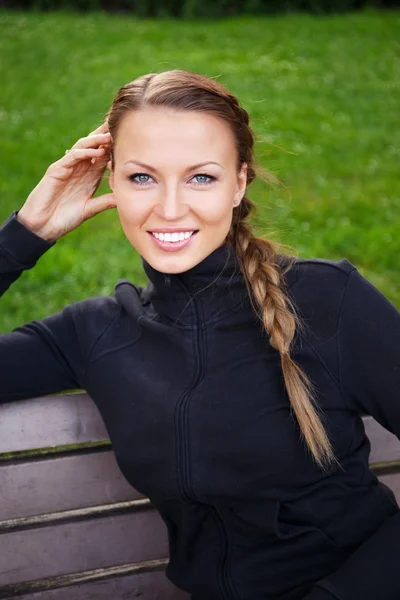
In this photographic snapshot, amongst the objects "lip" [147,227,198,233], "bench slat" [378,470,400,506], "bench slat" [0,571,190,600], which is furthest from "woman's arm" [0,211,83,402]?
"bench slat" [378,470,400,506]

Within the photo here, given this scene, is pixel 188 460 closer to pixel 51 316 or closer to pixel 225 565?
pixel 225 565

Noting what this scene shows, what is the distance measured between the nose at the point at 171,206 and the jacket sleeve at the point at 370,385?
425 millimetres

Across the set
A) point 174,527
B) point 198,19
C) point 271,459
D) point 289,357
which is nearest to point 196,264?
point 289,357

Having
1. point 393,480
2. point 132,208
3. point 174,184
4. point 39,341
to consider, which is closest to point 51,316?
point 39,341

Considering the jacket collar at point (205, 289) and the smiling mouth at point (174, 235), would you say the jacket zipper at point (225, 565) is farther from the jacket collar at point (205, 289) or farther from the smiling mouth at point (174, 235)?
the smiling mouth at point (174, 235)

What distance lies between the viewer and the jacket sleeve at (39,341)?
2.27 metres

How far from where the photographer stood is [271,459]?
2.11 meters

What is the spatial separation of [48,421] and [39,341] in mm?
213

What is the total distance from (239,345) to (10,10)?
42.5 feet

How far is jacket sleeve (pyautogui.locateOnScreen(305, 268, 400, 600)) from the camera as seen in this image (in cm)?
203

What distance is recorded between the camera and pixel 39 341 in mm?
2291

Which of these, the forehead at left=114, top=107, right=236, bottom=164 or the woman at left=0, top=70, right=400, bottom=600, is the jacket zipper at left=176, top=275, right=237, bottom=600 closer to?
the woman at left=0, top=70, right=400, bottom=600

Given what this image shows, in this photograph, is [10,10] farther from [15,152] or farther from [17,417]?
[17,417]

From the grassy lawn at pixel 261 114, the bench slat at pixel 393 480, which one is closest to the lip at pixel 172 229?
the grassy lawn at pixel 261 114
